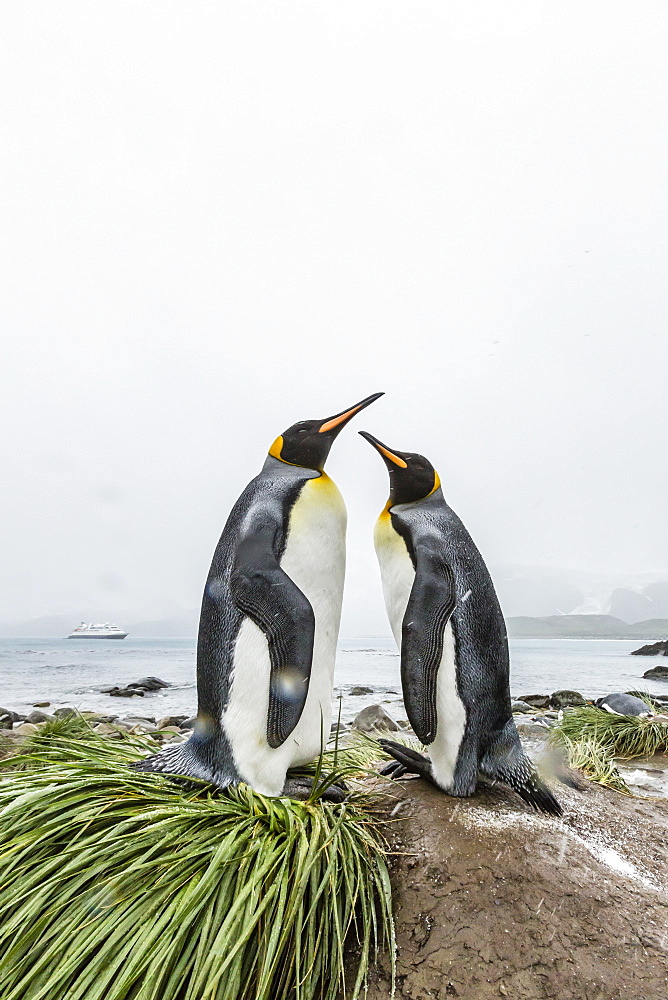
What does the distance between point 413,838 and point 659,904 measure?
842 mm

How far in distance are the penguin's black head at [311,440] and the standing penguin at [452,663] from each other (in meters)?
0.53

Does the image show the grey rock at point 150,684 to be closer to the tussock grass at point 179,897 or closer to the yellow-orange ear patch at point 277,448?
the yellow-orange ear patch at point 277,448

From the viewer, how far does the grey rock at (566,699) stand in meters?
12.1

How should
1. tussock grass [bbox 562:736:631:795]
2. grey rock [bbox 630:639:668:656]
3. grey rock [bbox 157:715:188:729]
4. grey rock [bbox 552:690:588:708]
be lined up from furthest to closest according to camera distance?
1. grey rock [bbox 630:639:668:656]
2. grey rock [bbox 552:690:588:708]
3. grey rock [bbox 157:715:188:729]
4. tussock grass [bbox 562:736:631:795]

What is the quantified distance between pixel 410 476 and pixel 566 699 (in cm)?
1108

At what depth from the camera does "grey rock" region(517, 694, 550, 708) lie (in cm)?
1244

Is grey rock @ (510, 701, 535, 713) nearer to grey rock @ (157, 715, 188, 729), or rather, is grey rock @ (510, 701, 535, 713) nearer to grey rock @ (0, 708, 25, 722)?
grey rock @ (157, 715, 188, 729)

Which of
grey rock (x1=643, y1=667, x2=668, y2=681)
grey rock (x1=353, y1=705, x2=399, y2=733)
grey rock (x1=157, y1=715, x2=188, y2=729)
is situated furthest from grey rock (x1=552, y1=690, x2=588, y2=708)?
grey rock (x1=643, y1=667, x2=668, y2=681)

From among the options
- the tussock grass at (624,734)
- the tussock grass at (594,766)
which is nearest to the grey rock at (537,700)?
the tussock grass at (624,734)

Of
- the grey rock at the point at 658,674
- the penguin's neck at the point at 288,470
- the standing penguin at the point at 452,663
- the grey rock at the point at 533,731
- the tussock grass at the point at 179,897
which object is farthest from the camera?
the grey rock at the point at 658,674

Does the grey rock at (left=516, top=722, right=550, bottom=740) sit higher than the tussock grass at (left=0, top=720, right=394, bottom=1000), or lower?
lower

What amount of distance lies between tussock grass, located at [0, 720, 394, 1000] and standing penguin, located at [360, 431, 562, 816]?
516 millimetres

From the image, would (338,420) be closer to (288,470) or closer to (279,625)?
(288,470)

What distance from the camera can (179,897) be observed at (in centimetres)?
177
